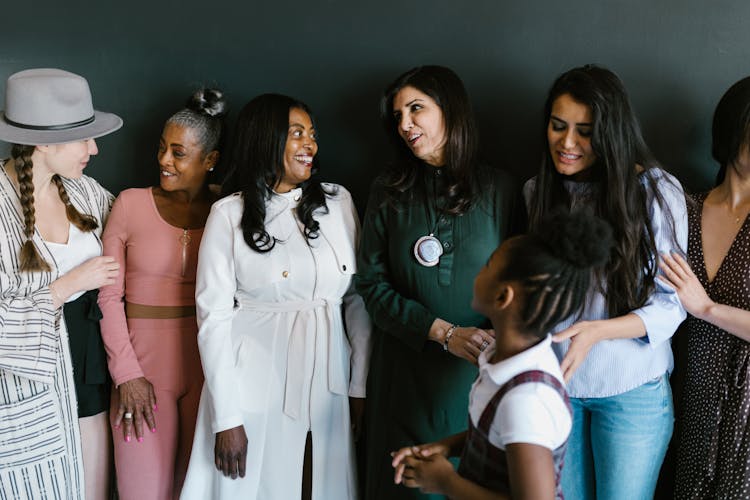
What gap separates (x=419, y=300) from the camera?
2.05 meters

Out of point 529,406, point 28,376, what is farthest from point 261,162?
point 529,406

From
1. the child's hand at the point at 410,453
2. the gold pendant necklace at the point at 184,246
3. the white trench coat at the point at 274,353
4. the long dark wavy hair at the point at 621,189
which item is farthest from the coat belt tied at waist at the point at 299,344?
the long dark wavy hair at the point at 621,189

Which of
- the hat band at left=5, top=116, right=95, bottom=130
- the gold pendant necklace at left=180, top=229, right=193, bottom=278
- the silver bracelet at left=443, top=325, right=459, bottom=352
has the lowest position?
the silver bracelet at left=443, top=325, right=459, bottom=352

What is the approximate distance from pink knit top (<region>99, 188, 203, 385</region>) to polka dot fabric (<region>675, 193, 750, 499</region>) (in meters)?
1.51

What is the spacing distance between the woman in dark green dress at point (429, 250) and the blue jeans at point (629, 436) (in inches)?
14.2

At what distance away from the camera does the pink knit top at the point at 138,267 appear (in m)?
2.22

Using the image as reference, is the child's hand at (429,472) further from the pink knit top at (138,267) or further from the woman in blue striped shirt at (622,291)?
the pink knit top at (138,267)

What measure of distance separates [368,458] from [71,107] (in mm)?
1369

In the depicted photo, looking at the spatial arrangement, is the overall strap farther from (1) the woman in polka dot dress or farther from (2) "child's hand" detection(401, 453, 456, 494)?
(1) the woman in polka dot dress

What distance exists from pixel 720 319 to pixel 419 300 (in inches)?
31.2

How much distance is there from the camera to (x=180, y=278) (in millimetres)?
2252

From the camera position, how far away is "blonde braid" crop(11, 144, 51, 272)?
6.59 feet

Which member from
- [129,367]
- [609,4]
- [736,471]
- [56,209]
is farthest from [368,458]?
[609,4]

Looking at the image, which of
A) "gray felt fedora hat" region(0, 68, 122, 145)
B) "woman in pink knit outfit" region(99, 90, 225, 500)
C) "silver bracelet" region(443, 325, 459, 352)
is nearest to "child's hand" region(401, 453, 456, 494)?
"silver bracelet" region(443, 325, 459, 352)
